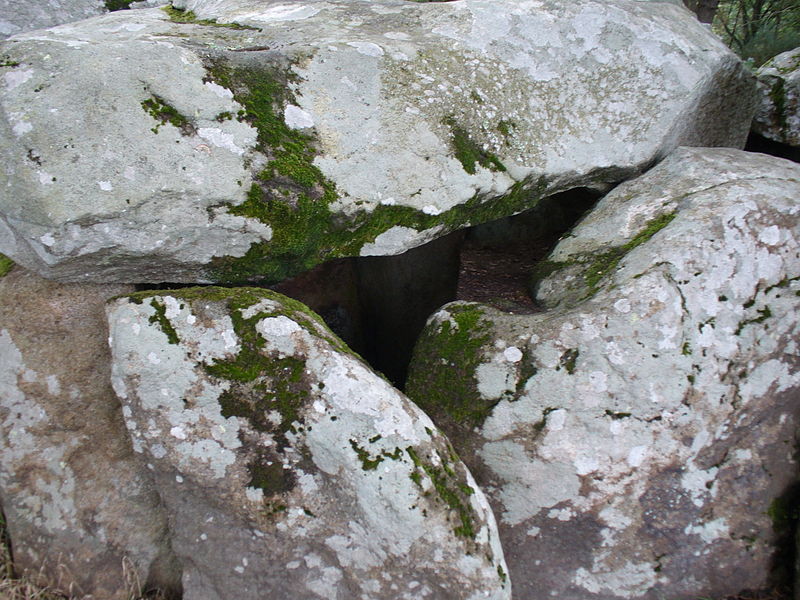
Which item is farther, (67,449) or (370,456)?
(67,449)

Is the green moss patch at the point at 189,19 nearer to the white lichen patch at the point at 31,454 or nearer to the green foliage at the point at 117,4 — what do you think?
the green foliage at the point at 117,4

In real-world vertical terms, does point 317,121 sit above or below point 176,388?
above

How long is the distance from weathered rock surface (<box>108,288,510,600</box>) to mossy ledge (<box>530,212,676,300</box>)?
958 mm

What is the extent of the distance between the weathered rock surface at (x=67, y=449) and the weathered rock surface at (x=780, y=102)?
391 cm

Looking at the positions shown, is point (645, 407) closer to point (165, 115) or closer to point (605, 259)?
point (605, 259)

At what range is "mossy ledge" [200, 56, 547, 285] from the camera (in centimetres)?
245

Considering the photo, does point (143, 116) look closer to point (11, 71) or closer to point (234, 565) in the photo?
point (11, 71)

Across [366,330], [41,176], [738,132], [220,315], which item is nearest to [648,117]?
[738,132]

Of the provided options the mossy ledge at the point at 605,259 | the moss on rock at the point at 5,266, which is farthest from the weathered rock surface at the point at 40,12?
the mossy ledge at the point at 605,259

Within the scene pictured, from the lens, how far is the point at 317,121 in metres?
2.60

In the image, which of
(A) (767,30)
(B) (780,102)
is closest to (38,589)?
(B) (780,102)

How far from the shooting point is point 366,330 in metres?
4.12

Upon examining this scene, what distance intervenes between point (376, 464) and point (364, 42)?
1833mm

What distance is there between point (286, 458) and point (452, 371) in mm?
745
